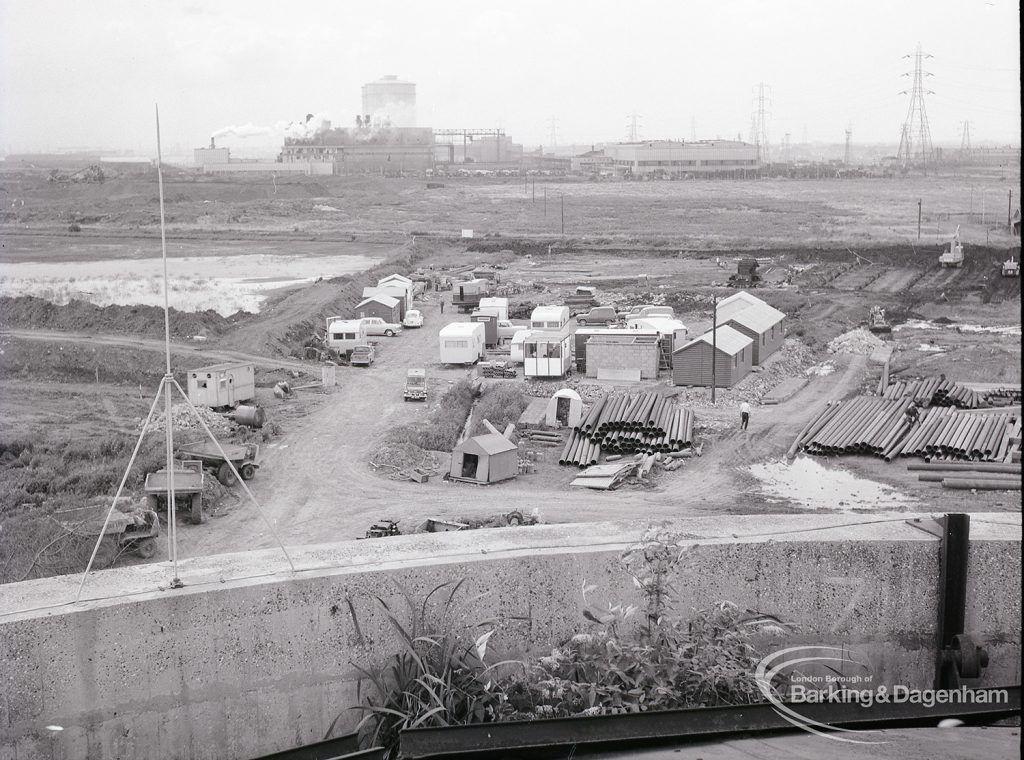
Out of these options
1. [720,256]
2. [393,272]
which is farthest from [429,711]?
[720,256]

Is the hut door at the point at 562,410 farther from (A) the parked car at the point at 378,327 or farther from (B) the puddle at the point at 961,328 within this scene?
(B) the puddle at the point at 961,328

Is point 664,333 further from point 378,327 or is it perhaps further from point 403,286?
point 403,286

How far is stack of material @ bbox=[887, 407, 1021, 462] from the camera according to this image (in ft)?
49.2

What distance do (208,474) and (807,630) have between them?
11589 mm

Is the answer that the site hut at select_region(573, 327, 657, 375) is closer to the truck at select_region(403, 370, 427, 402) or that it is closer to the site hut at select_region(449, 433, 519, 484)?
the truck at select_region(403, 370, 427, 402)

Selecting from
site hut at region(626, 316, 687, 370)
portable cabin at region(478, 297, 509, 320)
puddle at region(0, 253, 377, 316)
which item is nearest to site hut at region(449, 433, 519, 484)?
site hut at region(626, 316, 687, 370)

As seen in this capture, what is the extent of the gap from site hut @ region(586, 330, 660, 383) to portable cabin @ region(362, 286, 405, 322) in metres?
8.53

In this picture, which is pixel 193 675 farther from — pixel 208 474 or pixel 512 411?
pixel 512 411

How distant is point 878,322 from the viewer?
26.7 metres

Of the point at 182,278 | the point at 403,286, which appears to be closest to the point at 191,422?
the point at 403,286

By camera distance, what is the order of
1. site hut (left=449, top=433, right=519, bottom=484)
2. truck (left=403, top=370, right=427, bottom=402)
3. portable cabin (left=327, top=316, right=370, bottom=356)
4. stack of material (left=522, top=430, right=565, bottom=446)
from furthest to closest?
portable cabin (left=327, top=316, right=370, bottom=356) < truck (left=403, top=370, right=427, bottom=402) < stack of material (left=522, top=430, right=565, bottom=446) < site hut (left=449, top=433, right=519, bottom=484)

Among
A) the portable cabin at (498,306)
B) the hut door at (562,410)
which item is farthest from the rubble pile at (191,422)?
the portable cabin at (498,306)

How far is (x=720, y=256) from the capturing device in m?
43.4

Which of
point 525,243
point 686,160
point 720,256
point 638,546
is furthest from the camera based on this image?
point 686,160
